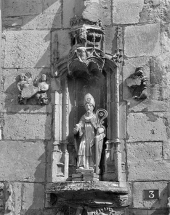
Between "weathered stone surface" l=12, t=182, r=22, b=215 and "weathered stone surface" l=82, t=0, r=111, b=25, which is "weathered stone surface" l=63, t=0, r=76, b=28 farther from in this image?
"weathered stone surface" l=12, t=182, r=22, b=215

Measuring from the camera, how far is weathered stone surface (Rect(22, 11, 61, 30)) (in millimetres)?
10250

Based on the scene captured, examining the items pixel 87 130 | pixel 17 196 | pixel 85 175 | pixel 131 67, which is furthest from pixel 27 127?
pixel 131 67

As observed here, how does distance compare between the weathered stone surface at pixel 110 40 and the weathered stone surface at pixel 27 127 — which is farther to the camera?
the weathered stone surface at pixel 110 40

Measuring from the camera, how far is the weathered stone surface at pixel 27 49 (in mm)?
10148

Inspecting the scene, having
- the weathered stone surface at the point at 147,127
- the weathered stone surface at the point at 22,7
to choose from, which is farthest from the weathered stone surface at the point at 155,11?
the weathered stone surface at the point at 22,7

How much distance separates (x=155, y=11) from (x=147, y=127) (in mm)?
1828

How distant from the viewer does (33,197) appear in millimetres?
9633

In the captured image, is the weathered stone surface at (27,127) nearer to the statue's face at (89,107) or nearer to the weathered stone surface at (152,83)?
the statue's face at (89,107)

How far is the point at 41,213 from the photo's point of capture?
31.5 feet

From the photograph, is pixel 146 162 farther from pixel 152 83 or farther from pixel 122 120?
pixel 152 83

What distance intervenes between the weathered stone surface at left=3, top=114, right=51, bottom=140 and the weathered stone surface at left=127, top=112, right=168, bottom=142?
125cm

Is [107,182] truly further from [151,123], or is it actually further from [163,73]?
[163,73]

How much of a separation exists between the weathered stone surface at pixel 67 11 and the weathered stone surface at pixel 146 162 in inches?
86.7

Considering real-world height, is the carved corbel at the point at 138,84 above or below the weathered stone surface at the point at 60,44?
below
